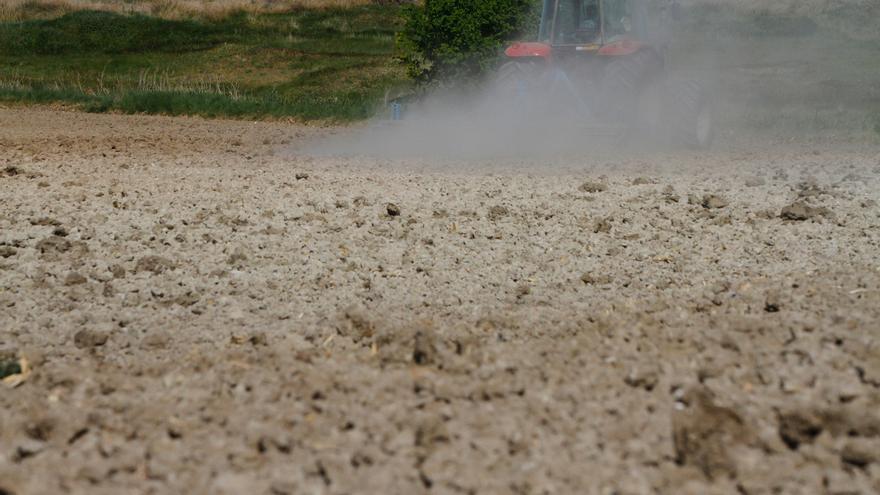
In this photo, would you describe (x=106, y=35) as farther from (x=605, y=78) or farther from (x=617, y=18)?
(x=605, y=78)

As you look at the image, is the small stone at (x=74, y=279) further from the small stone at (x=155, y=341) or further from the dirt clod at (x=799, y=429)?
the dirt clod at (x=799, y=429)

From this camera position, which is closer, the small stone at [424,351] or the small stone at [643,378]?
the small stone at [643,378]

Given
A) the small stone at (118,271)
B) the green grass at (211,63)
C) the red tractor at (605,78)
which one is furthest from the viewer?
the green grass at (211,63)

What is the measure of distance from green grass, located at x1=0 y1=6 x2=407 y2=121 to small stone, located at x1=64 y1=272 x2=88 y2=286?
11229 millimetres

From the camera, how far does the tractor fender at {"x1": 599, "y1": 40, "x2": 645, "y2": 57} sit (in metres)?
11.5

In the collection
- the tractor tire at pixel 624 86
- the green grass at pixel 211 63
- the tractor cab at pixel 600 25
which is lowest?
the green grass at pixel 211 63

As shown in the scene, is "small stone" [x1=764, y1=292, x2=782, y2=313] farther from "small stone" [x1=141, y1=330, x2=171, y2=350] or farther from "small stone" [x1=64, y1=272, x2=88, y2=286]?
"small stone" [x1=64, y1=272, x2=88, y2=286]

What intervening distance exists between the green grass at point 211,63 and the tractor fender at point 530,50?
16.4ft

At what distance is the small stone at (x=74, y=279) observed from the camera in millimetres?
5441

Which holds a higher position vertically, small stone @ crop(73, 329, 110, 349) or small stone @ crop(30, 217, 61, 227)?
small stone @ crop(30, 217, 61, 227)

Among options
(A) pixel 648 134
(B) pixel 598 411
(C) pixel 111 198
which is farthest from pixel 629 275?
(A) pixel 648 134

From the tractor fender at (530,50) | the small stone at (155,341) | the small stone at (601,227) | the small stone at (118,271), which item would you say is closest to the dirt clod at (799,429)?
the small stone at (155,341)

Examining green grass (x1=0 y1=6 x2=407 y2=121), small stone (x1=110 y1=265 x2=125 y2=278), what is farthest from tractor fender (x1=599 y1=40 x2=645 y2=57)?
small stone (x1=110 y1=265 x2=125 y2=278)

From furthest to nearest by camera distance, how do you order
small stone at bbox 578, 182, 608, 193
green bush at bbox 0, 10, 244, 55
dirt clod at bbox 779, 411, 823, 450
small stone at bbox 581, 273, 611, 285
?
green bush at bbox 0, 10, 244, 55 < small stone at bbox 578, 182, 608, 193 < small stone at bbox 581, 273, 611, 285 < dirt clod at bbox 779, 411, 823, 450
